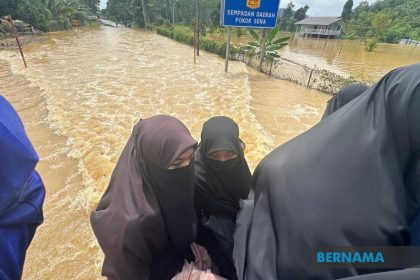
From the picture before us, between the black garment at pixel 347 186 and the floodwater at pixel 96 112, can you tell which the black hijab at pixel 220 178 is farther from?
the floodwater at pixel 96 112

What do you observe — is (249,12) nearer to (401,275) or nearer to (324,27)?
(401,275)

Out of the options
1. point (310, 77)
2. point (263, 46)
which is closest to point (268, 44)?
point (263, 46)

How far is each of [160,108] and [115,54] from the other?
9.78 m

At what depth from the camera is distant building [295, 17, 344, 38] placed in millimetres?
35406

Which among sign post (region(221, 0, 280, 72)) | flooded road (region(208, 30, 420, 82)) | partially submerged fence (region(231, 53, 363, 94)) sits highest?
sign post (region(221, 0, 280, 72))

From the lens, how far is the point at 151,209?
1.34m

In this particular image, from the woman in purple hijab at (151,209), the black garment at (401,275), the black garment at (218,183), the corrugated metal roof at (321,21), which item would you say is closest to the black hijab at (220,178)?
the black garment at (218,183)

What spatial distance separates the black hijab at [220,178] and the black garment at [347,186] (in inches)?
34.3

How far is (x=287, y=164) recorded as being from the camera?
875 mm

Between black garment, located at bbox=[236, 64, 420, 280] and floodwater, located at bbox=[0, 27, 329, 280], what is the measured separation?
259 cm

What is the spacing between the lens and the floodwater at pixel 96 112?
119 inches

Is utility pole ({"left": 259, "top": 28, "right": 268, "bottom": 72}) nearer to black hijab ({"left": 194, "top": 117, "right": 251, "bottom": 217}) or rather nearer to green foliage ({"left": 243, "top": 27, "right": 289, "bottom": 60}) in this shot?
green foliage ({"left": 243, "top": 27, "right": 289, "bottom": 60})

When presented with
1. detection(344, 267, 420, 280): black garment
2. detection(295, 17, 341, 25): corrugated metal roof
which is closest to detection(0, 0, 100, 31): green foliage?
detection(344, 267, 420, 280): black garment

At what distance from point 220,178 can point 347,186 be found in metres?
1.17
